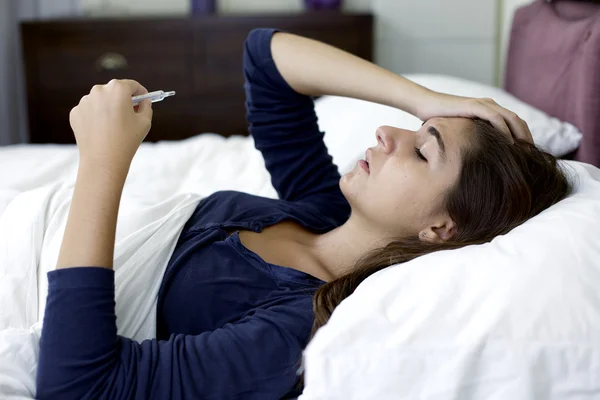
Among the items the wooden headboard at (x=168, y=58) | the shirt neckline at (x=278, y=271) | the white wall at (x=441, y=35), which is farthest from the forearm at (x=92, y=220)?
the white wall at (x=441, y=35)

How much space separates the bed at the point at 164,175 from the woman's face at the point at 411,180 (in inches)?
12.5

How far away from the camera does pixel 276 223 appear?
1274 millimetres

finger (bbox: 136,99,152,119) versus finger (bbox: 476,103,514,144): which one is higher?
finger (bbox: 136,99,152,119)

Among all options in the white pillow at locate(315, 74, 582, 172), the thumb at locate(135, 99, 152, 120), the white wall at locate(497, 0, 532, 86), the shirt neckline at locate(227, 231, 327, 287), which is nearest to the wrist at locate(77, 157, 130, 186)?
the thumb at locate(135, 99, 152, 120)

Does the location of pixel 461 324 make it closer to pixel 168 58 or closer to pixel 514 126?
pixel 514 126

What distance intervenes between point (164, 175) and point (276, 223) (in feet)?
2.38

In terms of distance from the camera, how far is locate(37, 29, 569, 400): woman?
0.91 m

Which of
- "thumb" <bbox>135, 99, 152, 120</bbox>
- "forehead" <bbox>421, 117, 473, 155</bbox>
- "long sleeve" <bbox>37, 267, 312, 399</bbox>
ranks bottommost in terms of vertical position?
"long sleeve" <bbox>37, 267, 312, 399</bbox>

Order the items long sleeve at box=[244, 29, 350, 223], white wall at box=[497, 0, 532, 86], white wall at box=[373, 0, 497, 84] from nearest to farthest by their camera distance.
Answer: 1. long sleeve at box=[244, 29, 350, 223]
2. white wall at box=[497, 0, 532, 86]
3. white wall at box=[373, 0, 497, 84]

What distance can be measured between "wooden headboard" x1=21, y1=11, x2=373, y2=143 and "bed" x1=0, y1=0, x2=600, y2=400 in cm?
85

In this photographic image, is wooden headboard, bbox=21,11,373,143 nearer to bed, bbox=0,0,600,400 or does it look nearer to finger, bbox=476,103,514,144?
bed, bbox=0,0,600,400

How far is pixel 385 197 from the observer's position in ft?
3.82

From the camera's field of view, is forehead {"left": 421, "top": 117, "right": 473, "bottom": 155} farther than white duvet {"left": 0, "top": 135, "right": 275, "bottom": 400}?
Yes

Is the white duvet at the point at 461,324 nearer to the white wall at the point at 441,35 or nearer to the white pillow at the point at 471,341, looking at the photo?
the white pillow at the point at 471,341
